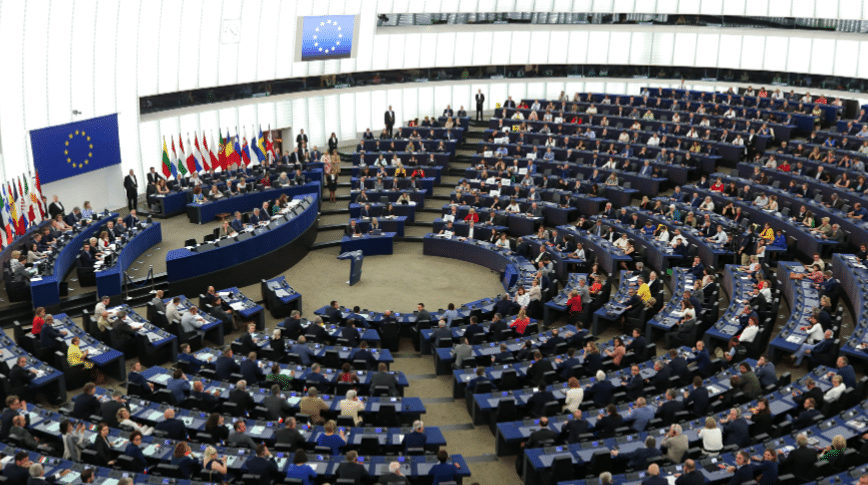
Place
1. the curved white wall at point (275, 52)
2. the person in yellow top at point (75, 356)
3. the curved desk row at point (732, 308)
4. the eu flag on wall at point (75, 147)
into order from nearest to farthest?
1. the person in yellow top at point (75, 356)
2. the curved desk row at point (732, 308)
3. the curved white wall at point (275, 52)
4. the eu flag on wall at point (75, 147)

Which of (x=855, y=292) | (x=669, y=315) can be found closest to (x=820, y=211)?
(x=855, y=292)

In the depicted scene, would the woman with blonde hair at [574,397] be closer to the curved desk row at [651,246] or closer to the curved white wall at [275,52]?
the curved desk row at [651,246]

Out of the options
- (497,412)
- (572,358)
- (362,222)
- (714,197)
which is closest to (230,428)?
(497,412)

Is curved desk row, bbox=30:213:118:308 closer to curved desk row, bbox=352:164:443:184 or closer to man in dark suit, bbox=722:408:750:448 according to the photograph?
curved desk row, bbox=352:164:443:184

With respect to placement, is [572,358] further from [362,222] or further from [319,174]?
[319,174]

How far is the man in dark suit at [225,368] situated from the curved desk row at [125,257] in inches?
265

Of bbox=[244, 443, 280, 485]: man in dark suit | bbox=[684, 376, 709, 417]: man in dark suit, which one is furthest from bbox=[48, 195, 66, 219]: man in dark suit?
bbox=[684, 376, 709, 417]: man in dark suit

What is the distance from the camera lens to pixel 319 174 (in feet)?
104

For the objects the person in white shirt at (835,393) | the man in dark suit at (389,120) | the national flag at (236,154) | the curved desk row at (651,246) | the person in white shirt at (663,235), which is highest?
the man in dark suit at (389,120)

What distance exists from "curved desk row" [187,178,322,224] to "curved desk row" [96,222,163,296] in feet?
4.93

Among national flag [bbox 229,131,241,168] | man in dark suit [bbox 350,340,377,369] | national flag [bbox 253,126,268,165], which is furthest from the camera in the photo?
national flag [bbox 253,126,268,165]

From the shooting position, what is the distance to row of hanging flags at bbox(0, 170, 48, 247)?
76.8 ft

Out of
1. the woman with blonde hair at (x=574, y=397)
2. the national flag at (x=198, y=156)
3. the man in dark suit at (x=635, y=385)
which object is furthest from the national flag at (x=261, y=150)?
the man in dark suit at (x=635, y=385)

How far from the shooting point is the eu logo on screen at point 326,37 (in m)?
34.6
